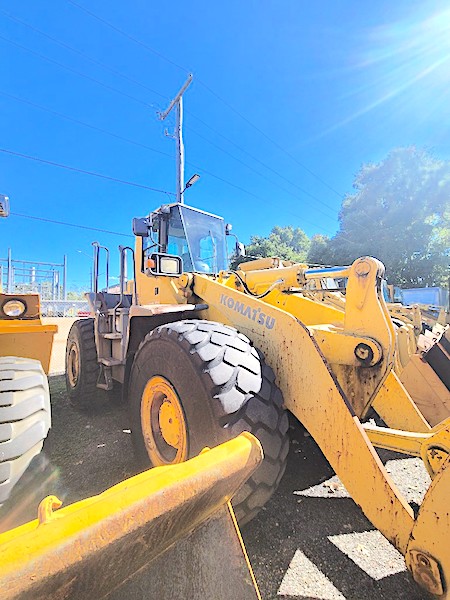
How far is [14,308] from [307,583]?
9.07ft

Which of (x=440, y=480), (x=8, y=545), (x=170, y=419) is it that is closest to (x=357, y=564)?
(x=440, y=480)

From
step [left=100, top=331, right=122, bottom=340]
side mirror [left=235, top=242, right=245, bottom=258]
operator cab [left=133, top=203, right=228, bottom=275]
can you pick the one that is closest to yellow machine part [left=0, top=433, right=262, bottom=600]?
operator cab [left=133, top=203, right=228, bottom=275]

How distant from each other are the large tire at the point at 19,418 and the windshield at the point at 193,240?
93.7 inches

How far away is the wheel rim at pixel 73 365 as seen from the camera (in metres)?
4.87

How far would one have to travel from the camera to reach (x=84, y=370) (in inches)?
185

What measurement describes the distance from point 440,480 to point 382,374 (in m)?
0.66

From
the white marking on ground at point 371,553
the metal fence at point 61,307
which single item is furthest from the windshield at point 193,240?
the metal fence at point 61,307

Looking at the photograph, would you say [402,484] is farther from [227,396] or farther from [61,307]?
[61,307]

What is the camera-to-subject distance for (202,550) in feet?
3.88

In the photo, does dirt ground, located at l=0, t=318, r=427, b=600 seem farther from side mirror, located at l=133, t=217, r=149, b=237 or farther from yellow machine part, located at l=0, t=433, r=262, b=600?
side mirror, located at l=133, t=217, r=149, b=237

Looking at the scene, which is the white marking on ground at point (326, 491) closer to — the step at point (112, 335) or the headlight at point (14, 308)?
the headlight at point (14, 308)

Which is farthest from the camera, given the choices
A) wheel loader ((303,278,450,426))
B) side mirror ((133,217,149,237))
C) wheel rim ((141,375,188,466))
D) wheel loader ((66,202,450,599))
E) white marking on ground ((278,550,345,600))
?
side mirror ((133,217,149,237))

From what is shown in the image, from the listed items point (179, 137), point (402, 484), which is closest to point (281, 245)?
point (179, 137)

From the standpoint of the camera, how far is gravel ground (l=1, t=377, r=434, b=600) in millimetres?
1693
